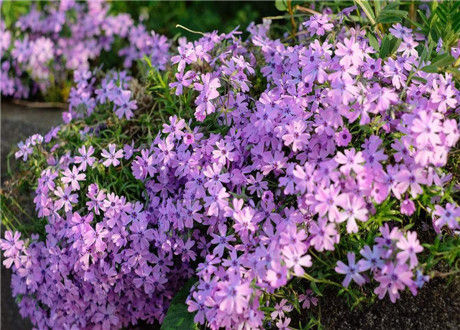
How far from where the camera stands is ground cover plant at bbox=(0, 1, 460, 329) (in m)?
1.49

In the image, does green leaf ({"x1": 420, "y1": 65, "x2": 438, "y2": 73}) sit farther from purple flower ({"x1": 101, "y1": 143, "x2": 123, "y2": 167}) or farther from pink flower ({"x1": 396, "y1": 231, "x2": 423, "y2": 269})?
purple flower ({"x1": 101, "y1": 143, "x2": 123, "y2": 167})

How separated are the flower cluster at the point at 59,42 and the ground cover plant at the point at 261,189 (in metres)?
0.97

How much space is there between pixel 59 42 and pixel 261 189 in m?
1.94

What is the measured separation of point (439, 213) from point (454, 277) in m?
0.25

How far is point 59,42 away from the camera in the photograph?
3225 mm

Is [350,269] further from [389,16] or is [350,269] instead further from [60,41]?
[60,41]

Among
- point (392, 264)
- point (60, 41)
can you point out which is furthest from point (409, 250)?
point (60, 41)

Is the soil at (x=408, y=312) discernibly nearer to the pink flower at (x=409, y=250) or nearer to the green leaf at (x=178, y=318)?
the pink flower at (x=409, y=250)

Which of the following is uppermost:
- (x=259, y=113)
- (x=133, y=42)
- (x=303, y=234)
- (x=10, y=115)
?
(x=259, y=113)

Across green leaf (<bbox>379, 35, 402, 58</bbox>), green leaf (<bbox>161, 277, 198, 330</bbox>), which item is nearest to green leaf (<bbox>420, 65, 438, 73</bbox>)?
Result: green leaf (<bbox>379, 35, 402, 58</bbox>)

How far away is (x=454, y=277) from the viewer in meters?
1.64

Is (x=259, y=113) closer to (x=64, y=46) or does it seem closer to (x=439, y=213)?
(x=439, y=213)

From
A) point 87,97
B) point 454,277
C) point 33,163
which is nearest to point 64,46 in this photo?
point 87,97

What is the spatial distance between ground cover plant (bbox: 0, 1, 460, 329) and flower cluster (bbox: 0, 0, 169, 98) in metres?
0.97
